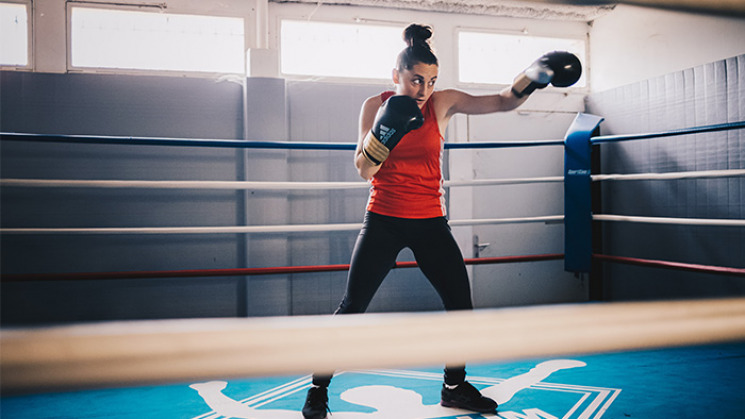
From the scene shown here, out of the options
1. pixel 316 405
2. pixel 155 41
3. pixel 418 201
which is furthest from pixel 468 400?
pixel 155 41

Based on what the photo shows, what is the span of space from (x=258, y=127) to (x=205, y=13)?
96cm

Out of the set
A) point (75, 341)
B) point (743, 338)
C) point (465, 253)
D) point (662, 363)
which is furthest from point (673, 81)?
point (75, 341)

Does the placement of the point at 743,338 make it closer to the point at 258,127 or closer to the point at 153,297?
the point at 258,127

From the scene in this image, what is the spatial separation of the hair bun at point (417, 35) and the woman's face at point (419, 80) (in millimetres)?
78

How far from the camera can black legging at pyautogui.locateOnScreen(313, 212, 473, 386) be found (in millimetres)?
1513

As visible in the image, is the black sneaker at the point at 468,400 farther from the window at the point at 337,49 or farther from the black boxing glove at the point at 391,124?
the window at the point at 337,49

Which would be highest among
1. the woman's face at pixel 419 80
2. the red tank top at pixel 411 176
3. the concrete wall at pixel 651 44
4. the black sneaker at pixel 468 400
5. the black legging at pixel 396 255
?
the concrete wall at pixel 651 44

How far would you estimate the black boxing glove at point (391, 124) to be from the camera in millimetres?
1332

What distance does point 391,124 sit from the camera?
1336 mm

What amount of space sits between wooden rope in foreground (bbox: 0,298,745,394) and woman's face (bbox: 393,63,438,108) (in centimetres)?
126

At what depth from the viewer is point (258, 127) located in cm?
343

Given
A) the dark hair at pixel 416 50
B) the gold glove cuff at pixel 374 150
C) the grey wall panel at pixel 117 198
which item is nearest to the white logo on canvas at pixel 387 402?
the gold glove cuff at pixel 374 150

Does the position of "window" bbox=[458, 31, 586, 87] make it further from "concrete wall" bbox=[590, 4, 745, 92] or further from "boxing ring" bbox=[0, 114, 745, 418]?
"boxing ring" bbox=[0, 114, 745, 418]

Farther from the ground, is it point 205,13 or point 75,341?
point 205,13
